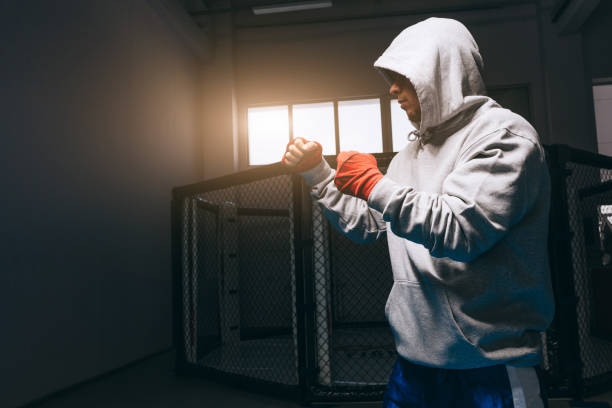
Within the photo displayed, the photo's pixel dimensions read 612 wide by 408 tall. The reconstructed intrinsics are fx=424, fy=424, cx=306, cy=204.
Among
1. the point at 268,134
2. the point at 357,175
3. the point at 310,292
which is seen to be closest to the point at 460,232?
the point at 357,175

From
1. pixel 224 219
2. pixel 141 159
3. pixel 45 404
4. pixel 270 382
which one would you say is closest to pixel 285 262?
pixel 224 219

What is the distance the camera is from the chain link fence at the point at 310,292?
2.38m

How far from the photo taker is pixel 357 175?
0.85 m

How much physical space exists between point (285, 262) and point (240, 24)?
3211mm

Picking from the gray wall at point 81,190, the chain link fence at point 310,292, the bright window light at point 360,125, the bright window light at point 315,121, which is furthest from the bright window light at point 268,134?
the gray wall at point 81,190

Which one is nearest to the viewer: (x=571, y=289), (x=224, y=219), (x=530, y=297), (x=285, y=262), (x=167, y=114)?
(x=530, y=297)

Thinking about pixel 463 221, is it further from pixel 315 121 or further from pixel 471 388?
pixel 315 121

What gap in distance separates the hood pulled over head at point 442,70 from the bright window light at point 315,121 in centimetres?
452

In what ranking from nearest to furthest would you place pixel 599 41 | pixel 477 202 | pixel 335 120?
pixel 477 202 < pixel 599 41 < pixel 335 120

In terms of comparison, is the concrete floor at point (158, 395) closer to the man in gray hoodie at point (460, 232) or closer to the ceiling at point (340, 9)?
the man in gray hoodie at point (460, 232)

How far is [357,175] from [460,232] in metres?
0.23

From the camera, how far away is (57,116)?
9.51 ft

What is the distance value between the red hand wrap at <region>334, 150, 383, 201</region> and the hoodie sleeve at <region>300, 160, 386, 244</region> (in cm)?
18

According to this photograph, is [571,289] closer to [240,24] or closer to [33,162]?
[33,162]
